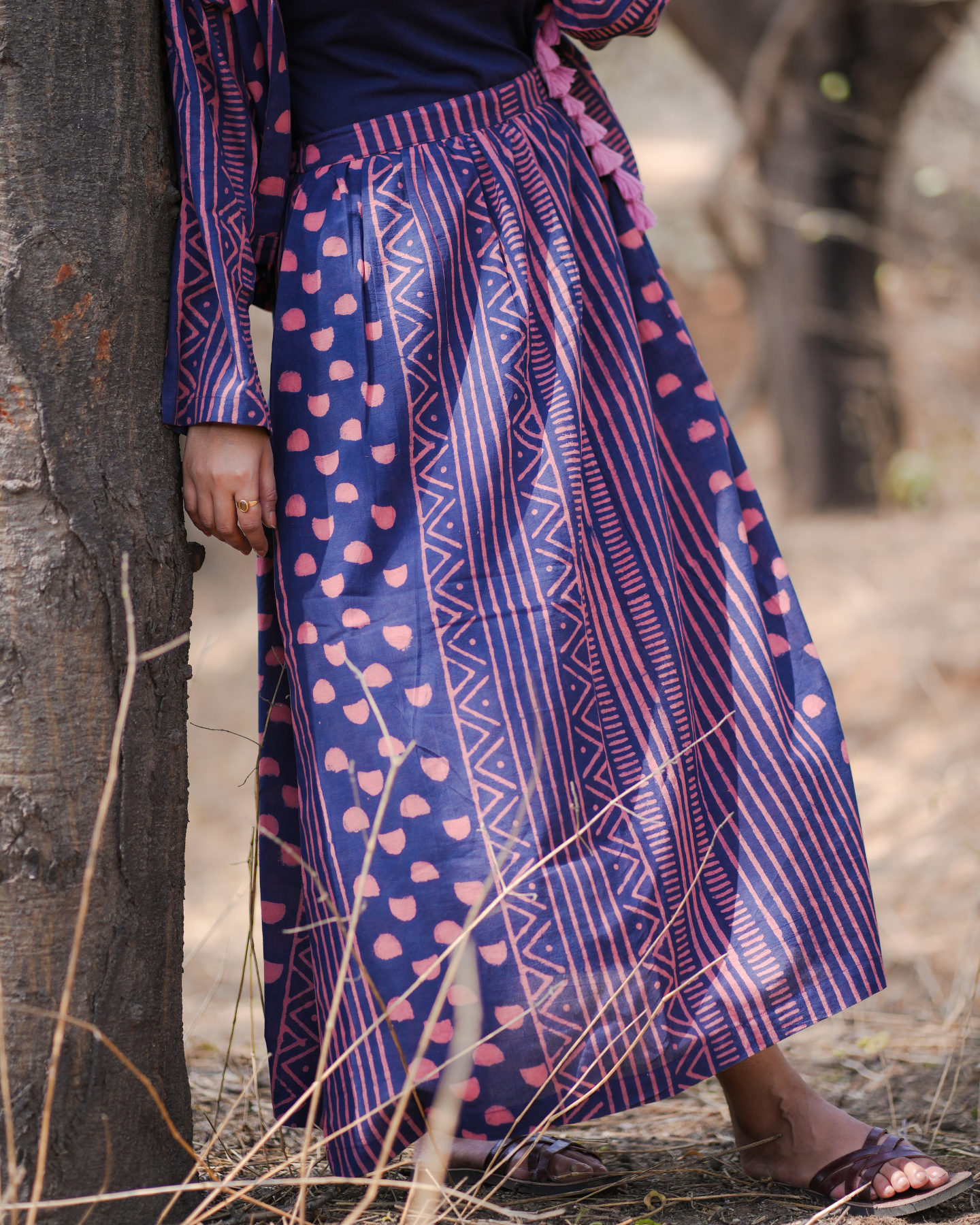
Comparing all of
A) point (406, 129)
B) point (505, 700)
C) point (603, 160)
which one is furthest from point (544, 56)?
point (505, 700)

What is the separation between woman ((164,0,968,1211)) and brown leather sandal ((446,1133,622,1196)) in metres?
0.02

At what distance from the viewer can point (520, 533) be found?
3.99 feet

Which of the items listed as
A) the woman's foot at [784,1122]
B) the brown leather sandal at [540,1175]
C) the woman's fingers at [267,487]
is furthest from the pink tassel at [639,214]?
the brown leather sandal at [540,1175]

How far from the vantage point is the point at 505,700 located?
1.17 m

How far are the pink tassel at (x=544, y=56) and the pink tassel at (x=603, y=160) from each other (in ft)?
0.34

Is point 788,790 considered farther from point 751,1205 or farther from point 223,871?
point 223,871

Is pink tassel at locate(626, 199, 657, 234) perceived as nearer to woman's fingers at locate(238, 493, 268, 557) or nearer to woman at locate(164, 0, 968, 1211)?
woman at locate(164, 0, 968, 1211)

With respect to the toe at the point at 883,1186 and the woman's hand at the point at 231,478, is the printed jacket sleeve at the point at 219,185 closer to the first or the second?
the woman's hand at the point at 231,478

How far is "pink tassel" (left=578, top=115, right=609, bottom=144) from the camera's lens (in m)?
1.40

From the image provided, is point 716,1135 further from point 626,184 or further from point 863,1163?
point 626,184

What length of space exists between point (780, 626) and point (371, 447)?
556mm

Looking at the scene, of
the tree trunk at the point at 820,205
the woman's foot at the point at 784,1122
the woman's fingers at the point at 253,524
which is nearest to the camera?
the woman's fingers at the point at 253,524

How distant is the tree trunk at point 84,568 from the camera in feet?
3.61

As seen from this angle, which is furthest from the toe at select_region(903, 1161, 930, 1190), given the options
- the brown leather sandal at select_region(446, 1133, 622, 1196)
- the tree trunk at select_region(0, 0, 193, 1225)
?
the tree trunk at select_region(0, 0, 193, 1225)
